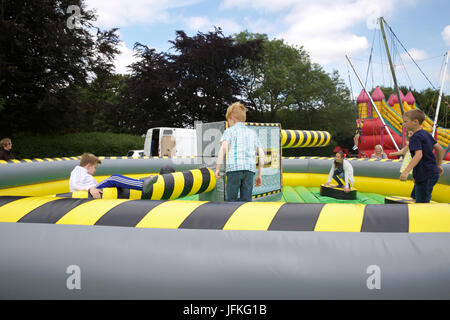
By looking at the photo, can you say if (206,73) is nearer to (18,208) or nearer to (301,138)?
(301,138)

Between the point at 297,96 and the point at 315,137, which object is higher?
the point at 297,96

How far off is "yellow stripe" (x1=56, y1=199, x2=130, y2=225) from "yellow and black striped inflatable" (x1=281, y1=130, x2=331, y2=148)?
4961mm

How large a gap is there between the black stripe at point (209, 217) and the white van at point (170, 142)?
396 inches

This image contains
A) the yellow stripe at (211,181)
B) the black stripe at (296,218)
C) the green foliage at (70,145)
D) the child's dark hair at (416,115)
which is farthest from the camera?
the green foliage at (70,145)

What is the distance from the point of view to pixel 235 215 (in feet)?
4.77

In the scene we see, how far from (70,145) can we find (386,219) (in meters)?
15.4

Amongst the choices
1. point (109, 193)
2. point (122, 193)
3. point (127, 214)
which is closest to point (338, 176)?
point (122, 193)

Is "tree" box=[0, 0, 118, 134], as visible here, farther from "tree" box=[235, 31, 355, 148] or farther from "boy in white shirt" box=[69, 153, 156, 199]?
"boy in white shirt" box=[69, 153, 156, 199]

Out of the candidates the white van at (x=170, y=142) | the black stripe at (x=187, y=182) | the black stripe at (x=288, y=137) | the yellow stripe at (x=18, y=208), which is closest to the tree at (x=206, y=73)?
the white van at (x=170, y=142)

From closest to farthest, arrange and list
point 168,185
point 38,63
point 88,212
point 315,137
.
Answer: point 88,212 < point 168,185 < point 315,137 < point 38,63

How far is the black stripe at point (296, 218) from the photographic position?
136cm

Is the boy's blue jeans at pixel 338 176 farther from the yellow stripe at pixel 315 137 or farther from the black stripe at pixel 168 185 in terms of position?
the black stripe at pixel 168 185

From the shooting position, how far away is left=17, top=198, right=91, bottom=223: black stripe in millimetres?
1543
